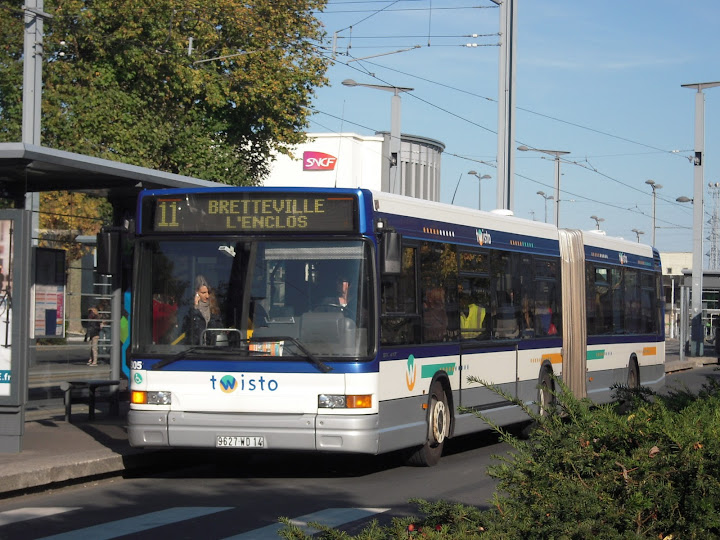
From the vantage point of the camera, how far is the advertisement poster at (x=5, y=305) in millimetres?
11555

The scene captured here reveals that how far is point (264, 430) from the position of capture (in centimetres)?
1082

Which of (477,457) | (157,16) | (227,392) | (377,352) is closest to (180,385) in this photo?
(227,392)

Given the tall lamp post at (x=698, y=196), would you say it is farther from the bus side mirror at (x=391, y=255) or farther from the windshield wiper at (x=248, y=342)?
the windshield wiper at (x=248, y=342)

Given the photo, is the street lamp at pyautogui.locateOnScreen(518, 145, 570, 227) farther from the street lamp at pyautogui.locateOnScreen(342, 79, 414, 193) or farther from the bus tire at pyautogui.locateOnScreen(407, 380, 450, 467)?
the bus tire at pyautogui.locateOnScreen(407, 380, 450, 467)

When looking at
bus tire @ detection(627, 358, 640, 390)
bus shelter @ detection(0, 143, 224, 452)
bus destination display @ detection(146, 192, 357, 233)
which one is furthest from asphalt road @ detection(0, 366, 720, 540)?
bus tire @ detection(627, 358, 640, 390)

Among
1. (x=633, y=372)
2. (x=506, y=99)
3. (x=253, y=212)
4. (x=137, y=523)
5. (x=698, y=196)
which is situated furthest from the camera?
(x=698, y=196)

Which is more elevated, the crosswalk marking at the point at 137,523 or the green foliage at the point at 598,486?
the green foliage at the point at 598,486

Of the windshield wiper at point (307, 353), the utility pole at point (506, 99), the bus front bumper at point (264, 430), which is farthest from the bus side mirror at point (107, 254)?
the utility pole at point (506, 99)

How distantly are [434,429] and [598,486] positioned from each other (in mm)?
8035

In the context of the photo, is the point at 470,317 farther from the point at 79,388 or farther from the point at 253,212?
the point at 79,388

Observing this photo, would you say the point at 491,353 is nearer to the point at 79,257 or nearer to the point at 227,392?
the point at 227,392

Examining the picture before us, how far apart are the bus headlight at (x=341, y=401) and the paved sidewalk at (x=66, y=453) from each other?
7.18 ft

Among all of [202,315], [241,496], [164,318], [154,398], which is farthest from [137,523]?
[164,318]

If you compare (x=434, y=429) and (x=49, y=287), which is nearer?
(x=434, y=429)
